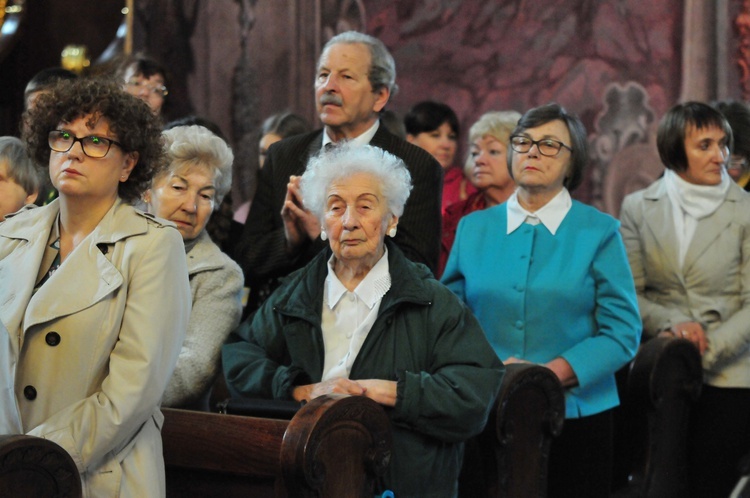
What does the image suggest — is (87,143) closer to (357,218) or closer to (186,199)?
(357,218)

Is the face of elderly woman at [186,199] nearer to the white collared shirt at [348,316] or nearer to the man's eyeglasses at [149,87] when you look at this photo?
the white collared shirt at [348,316]

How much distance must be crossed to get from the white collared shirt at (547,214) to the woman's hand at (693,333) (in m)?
0.85

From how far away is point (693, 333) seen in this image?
4934mm

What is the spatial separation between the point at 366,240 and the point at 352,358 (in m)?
0.36

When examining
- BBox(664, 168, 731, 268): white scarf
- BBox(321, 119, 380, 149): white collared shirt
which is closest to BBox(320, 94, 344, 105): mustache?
BBox(321, 119, 380, 149): white collared shirt

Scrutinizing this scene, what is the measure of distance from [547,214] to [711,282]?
981mm

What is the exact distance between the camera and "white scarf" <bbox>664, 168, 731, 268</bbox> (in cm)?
509

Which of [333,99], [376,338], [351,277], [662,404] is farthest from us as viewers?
[662,404]

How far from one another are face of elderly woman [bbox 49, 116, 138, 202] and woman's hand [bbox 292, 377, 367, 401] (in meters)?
0.85

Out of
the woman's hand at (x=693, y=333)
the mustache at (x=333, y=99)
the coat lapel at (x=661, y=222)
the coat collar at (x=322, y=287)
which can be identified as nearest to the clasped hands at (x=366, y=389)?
the coat collar at (x=322, y=287)

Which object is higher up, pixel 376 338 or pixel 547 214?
pixel 547 214

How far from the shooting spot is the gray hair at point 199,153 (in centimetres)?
415

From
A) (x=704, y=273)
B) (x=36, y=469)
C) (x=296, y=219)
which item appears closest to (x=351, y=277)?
(x=296, y=219)

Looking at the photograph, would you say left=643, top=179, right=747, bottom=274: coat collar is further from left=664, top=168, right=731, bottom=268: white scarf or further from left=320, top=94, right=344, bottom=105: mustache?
left=320, top=94, right=344, bottom=105: mustache
